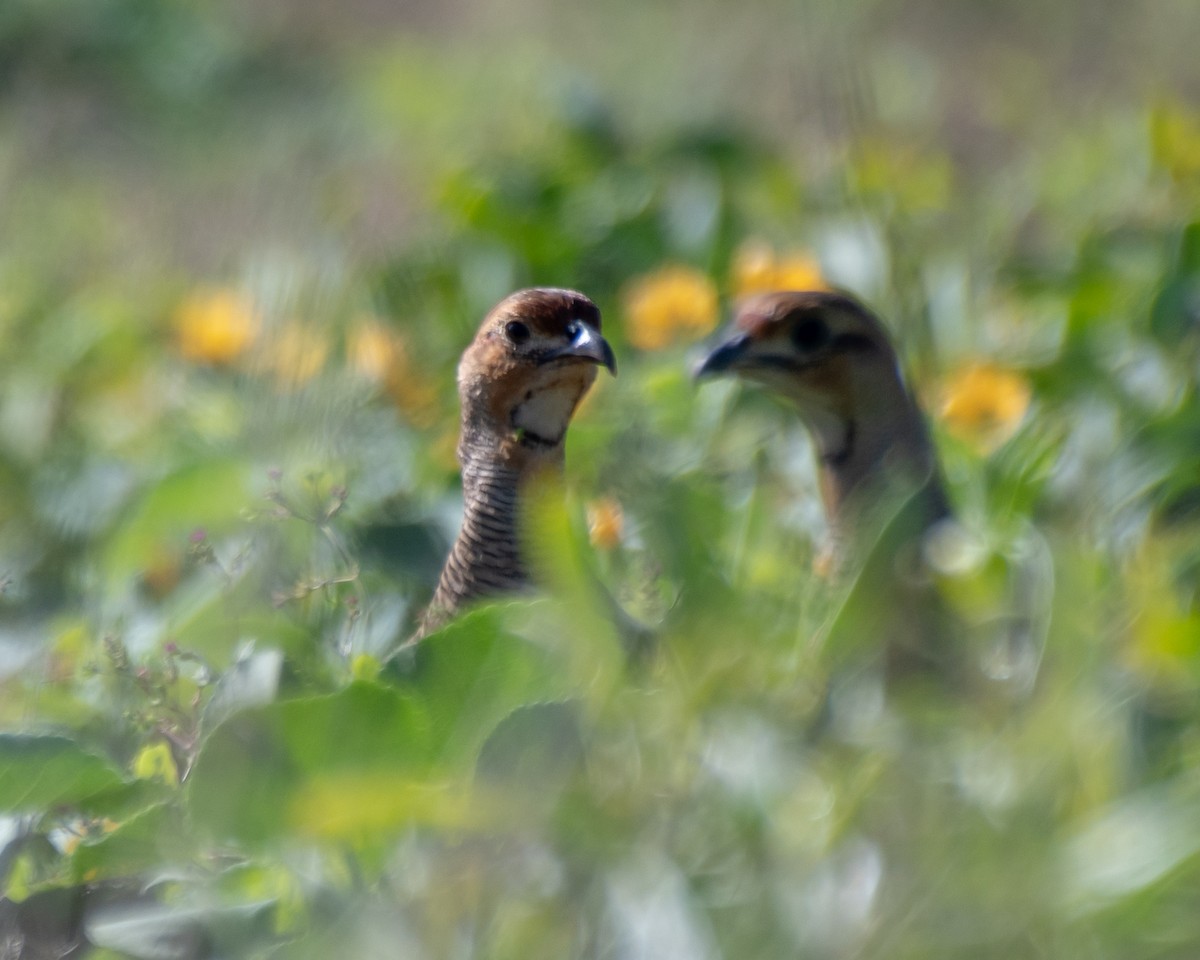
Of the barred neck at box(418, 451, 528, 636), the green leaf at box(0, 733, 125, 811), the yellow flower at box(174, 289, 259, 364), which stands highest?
the yellow flower at box(174, 289, 259, 364)

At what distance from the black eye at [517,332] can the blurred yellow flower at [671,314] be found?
91 cm

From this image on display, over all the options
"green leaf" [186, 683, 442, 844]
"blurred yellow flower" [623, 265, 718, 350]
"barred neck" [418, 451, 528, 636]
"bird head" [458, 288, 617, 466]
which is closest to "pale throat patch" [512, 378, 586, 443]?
"bird head" [458, 288, 617, 466]

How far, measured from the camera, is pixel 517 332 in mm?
3154

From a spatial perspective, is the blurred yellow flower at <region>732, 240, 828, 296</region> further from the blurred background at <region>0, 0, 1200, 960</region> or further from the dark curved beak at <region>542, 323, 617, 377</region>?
the dark curved beak at <region>542, 323, 617, 377</region>

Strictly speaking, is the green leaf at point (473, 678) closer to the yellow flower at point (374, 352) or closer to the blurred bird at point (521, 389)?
the blurred bird at point (521, 389)

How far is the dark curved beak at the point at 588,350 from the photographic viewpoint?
10.1ft

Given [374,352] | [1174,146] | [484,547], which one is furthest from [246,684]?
[1174,146]

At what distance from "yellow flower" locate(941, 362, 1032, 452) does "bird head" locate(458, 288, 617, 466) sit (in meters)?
0.89

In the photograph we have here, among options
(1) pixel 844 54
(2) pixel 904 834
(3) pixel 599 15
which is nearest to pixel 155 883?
(2) pixel 904 834

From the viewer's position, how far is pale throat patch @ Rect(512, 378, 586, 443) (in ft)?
10.3

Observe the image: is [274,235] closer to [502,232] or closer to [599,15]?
[502,232]

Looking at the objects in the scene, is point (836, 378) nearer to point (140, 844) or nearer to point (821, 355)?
point (821, 355)

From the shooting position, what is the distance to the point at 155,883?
1.97m

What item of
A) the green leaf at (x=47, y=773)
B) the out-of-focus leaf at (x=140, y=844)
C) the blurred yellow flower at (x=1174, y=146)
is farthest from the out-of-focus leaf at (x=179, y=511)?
the blurred yellow flower at (x=1174, y=146)
